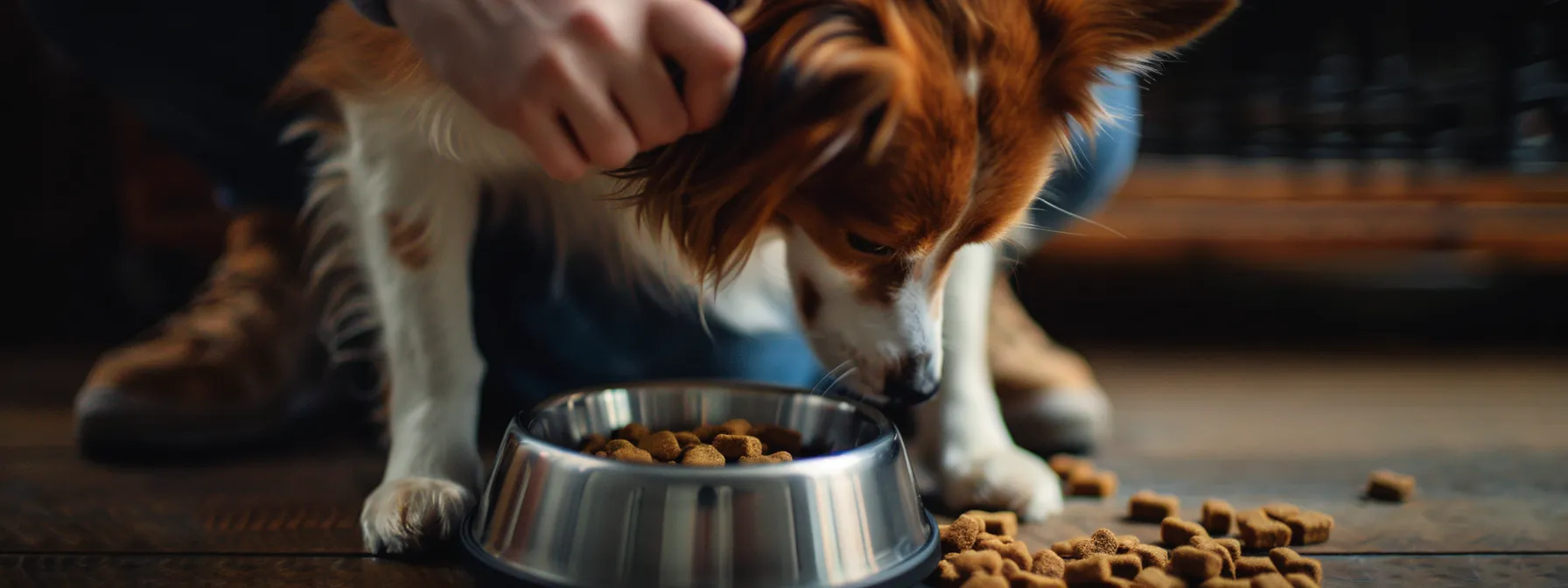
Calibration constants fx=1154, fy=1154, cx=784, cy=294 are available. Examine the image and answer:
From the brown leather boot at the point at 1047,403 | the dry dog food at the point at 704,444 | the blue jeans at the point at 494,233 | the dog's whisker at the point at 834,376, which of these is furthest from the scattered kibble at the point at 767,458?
the brown leather boot at the point at 1047,403

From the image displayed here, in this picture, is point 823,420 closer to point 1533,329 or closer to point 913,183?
point 913,183

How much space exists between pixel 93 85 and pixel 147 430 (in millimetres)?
1187

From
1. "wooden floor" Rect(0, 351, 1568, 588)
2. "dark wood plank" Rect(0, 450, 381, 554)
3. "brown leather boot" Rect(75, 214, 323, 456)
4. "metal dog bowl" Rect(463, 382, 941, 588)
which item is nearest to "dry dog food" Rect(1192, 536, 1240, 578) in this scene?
"wooden floor" Rect(0, 351, 1568, 588)

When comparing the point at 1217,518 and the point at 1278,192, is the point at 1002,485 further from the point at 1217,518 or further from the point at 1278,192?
the point at 1278,192

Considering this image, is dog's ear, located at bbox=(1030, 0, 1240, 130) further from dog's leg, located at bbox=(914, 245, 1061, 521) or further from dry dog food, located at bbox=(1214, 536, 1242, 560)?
dry dog food, located at bbox=(1214, 536, 1242, 560)

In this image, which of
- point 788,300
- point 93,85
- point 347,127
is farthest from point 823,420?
point 93,85

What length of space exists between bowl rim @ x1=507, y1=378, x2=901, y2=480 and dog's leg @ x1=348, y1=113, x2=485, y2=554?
0.12 metres

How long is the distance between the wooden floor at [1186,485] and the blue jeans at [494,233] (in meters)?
0.26

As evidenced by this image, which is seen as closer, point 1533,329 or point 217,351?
point 217,351

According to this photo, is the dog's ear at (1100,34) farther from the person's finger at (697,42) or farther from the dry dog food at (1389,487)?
the dry dog food at (1389,487)

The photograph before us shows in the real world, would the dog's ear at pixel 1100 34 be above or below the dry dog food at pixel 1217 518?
above

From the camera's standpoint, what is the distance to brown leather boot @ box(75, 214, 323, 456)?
1300 millimetres

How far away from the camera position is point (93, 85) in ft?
7.13

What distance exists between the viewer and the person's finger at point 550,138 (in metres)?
0.75
